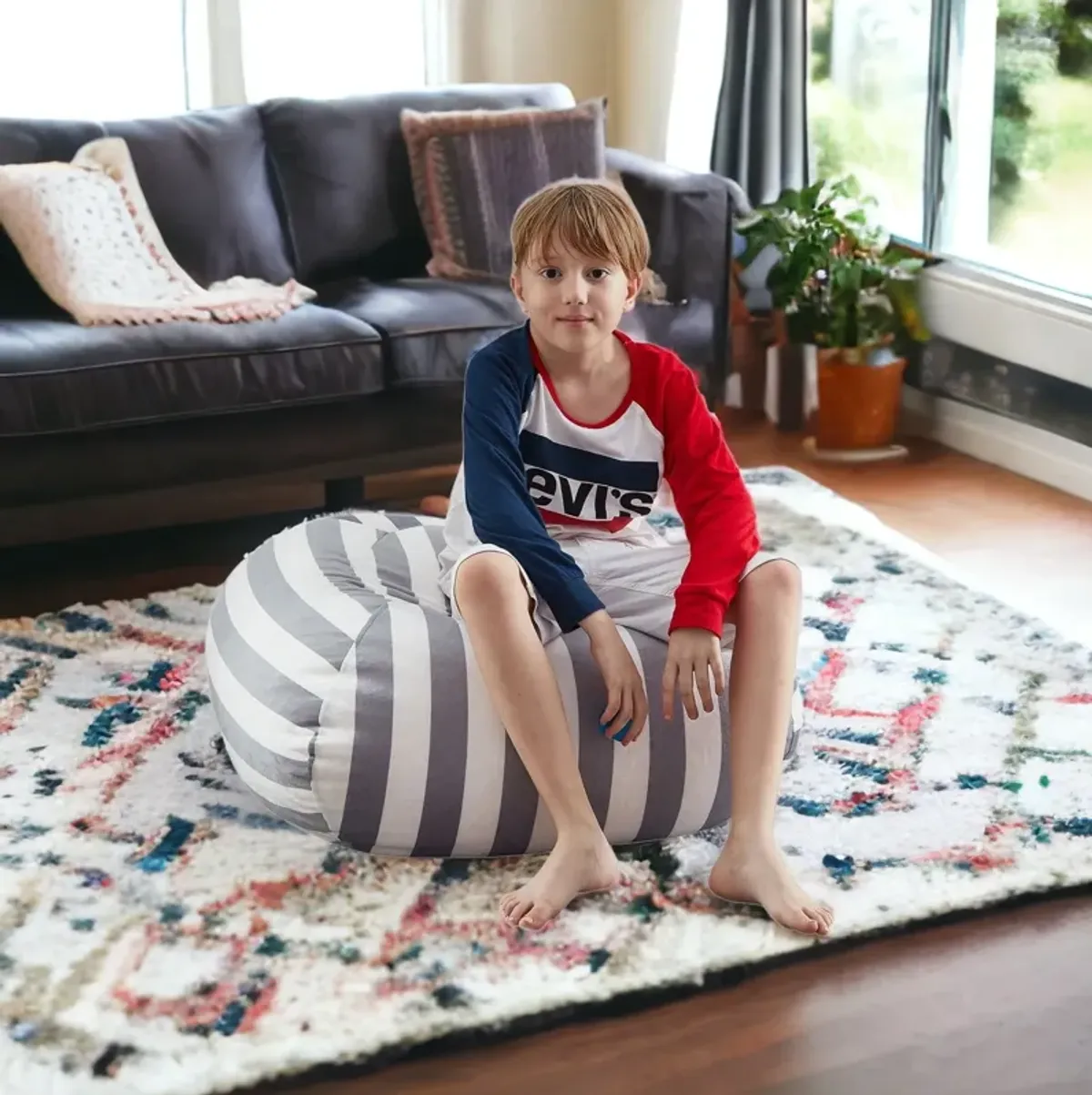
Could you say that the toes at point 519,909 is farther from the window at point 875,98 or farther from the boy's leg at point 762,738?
the window at point 875,98

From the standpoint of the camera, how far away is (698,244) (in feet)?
11.7

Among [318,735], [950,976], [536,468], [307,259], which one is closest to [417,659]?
[318,735]

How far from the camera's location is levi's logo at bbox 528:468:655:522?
2.08m

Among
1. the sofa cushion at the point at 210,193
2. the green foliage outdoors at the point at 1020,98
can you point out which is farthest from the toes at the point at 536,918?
the green foliage outdoors at the point at 1020,98

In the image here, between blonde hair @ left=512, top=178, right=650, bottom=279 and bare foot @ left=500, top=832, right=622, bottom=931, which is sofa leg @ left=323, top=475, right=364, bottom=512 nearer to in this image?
blonde hair @ left=512, top=178, right=650, bottom=279

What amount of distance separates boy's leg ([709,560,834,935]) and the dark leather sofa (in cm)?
140

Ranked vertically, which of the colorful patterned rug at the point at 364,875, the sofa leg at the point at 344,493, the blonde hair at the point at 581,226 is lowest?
the colorful patterned rug at the point at 364,875

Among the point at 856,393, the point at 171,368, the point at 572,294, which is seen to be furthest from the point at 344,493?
the point at 572,294

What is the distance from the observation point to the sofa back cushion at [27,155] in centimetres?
331

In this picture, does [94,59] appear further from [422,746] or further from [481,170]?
[422,746]

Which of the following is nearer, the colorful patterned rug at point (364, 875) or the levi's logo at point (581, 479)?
the colorful patterned rug at point (364, 875)

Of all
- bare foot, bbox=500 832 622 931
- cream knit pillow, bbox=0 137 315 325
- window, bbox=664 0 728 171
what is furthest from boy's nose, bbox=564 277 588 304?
window, bbox=664 0 728 171

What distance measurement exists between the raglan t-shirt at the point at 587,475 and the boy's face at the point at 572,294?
8cm

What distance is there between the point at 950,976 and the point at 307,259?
2.43m
